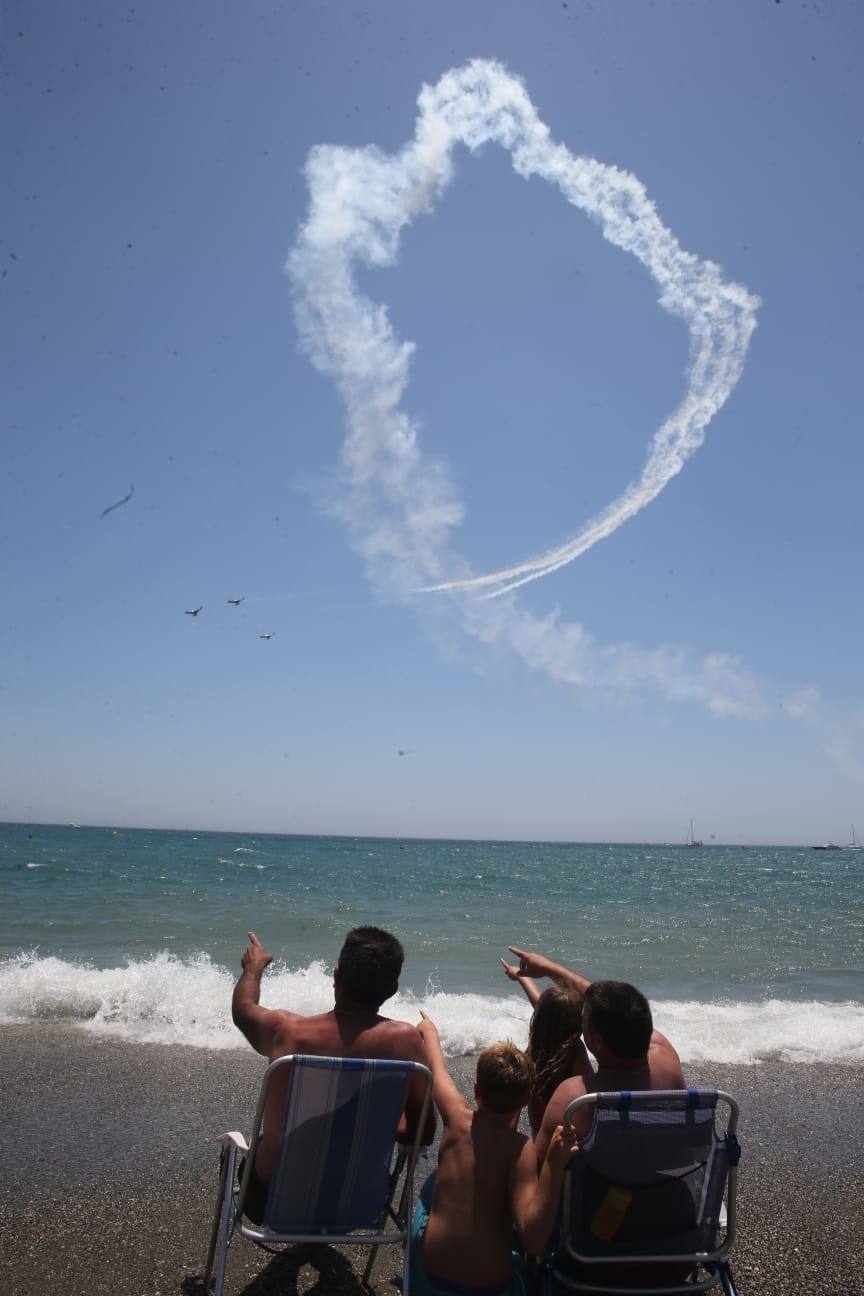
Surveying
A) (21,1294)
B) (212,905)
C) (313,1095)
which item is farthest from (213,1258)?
(212,905)

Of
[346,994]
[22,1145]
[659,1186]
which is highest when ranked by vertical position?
[346,994]

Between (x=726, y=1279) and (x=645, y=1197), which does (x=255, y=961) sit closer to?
(x=645, y=1197)

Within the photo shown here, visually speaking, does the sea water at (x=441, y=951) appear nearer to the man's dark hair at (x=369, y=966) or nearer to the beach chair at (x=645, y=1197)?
the man's dark hair at (x=369, y=966)

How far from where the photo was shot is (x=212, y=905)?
2150 cm

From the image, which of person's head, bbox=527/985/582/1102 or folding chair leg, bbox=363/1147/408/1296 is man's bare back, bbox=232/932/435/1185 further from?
person's head, bbox=527/985/582/1102

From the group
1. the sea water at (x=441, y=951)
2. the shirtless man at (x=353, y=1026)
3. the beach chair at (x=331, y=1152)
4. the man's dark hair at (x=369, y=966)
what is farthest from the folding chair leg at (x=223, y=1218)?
the sea water at (x=441, y=951)

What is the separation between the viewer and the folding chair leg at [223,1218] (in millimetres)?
2781

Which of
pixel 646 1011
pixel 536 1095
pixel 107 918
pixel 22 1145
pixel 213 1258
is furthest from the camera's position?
pixel 107 918

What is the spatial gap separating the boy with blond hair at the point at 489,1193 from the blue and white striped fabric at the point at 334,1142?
273 millimetres

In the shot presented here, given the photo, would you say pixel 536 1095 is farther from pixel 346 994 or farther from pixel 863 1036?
pixel 863 1036

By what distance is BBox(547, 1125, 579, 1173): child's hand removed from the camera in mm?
2361

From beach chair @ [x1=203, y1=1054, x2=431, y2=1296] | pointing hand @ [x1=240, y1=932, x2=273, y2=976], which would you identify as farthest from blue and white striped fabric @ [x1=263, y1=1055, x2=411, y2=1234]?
pointing hand @ [x1=240, y1=932, x2=273, y2=976]

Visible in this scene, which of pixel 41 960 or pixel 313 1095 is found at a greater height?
pixel 313 1095

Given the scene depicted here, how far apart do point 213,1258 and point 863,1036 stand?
7.35 meters
